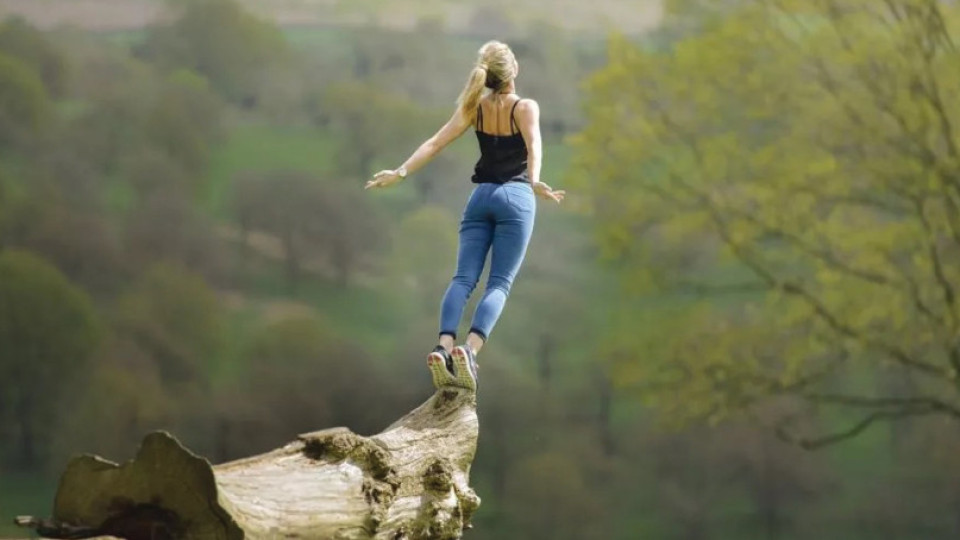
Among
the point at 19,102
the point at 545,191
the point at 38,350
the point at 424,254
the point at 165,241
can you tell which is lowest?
the point at 545,191

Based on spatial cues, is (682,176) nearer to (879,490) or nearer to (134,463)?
(879,490)

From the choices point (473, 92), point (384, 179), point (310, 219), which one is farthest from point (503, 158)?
point (310, 219)

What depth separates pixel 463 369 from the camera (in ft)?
15.3

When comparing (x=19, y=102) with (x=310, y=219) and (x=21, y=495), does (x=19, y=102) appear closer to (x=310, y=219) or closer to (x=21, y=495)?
(x=310, y=219)

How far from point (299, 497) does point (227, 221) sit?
5.23 meters

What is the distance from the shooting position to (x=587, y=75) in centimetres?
946

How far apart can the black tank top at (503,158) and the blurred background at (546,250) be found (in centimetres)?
417

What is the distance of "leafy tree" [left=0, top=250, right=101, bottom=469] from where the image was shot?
8836 mm

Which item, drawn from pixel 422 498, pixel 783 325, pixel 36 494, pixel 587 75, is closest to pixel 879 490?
pixel 783 325

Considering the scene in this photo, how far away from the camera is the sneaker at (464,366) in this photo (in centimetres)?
462

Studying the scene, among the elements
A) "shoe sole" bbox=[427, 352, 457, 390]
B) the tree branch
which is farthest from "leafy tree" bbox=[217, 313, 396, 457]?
"shoe sole" bbox=[427, 352, 457, 390]

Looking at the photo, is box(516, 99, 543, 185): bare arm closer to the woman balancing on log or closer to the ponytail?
the woman balancing on log

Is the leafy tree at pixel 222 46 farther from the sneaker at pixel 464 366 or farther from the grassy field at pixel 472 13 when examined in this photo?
the sneaker at pixel 464 366

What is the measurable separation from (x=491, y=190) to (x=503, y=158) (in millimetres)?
119
